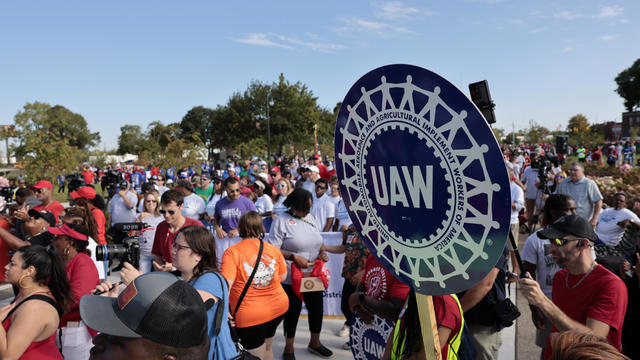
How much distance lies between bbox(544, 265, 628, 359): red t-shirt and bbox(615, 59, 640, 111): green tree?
315 feet

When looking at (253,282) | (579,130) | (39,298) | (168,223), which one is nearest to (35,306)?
(39,298)

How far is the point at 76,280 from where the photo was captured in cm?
365

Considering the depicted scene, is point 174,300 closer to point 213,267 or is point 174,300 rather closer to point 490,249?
point 490,249

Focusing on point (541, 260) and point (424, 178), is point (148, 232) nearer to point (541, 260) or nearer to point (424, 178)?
point (541, 260)

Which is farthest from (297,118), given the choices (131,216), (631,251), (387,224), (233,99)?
(387,224)

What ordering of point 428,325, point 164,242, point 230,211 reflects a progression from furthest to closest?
point 230,211
point 164,242
point 428,325

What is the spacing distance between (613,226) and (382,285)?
503 cm

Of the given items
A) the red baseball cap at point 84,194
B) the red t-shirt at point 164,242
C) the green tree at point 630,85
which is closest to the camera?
the red t-shirt at point 164,242

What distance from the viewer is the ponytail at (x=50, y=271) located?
3.15m

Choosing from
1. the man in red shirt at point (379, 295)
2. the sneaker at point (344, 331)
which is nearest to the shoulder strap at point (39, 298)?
the man in red shirt at point (379, 295)

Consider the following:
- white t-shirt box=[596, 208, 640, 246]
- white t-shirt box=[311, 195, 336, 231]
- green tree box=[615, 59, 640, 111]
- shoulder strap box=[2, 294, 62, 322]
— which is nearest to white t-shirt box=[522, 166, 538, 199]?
white t-shirt box=[596, 208, 640, 246]

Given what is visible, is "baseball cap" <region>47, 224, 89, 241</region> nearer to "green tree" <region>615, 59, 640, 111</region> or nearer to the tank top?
the tank top

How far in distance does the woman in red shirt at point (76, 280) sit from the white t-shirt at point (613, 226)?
6.37m

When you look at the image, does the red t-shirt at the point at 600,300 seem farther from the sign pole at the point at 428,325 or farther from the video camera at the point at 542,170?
the video camera at the point at 542,170
